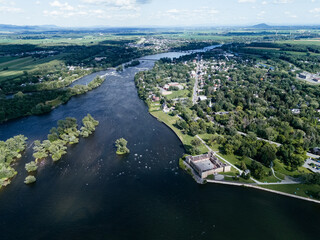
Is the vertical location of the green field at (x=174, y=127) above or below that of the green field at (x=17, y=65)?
A: below

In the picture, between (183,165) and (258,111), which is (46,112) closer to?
(183,165)

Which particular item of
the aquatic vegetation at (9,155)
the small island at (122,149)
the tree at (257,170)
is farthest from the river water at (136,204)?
the tree at (257,170)

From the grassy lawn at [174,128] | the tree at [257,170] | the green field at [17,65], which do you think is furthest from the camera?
the green field at [17,65]

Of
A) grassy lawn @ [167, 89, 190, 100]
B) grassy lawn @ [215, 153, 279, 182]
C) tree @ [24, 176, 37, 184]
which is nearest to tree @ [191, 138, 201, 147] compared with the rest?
grassy lawn @ [215, 153, 279, 182]

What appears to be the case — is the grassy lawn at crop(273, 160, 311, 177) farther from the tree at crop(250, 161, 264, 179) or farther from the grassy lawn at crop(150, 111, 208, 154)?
the grassy lawn at crop(150, 111, 208, 154)

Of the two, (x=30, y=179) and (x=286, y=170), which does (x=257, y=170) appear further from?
(x=30, y=179)

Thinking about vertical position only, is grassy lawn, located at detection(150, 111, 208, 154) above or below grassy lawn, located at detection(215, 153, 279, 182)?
below

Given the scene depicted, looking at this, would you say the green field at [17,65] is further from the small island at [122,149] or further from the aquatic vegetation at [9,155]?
the small island at [122,149]
